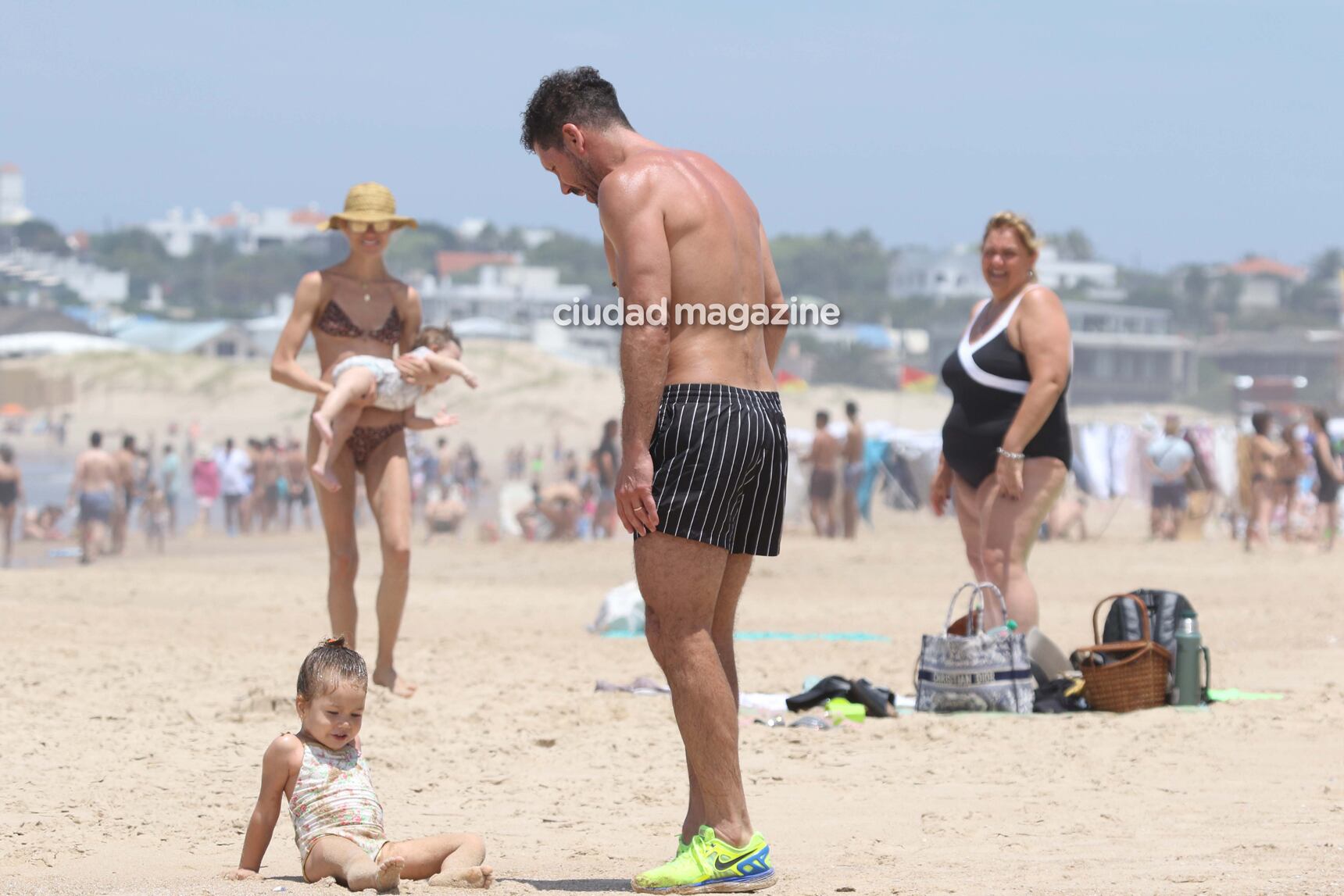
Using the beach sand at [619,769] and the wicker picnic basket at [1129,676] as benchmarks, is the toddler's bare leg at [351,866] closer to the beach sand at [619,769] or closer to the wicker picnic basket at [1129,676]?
the beach sand at [619,769]

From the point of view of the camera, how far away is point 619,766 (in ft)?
18.6

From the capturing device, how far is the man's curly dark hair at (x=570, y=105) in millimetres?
4082

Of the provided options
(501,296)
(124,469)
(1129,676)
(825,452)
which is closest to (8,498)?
(124,469)

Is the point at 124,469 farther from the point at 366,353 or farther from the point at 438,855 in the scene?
the point at 438,855

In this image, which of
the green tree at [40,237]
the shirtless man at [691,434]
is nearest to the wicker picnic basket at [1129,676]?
the shirtless man at [691,434]

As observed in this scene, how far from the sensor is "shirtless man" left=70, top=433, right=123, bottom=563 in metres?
18.4

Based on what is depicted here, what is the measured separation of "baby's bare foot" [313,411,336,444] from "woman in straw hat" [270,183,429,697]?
121 millimetres

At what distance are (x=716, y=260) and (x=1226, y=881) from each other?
6.00 feet

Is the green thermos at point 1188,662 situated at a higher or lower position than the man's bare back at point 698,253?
lower

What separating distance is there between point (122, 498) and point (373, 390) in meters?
14.7

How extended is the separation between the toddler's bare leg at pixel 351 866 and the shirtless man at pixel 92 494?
15314 mm

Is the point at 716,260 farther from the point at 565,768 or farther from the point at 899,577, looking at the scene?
the point at 899,577

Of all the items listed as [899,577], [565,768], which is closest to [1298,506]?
[899,577]

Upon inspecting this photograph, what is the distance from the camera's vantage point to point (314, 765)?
13.0ft
